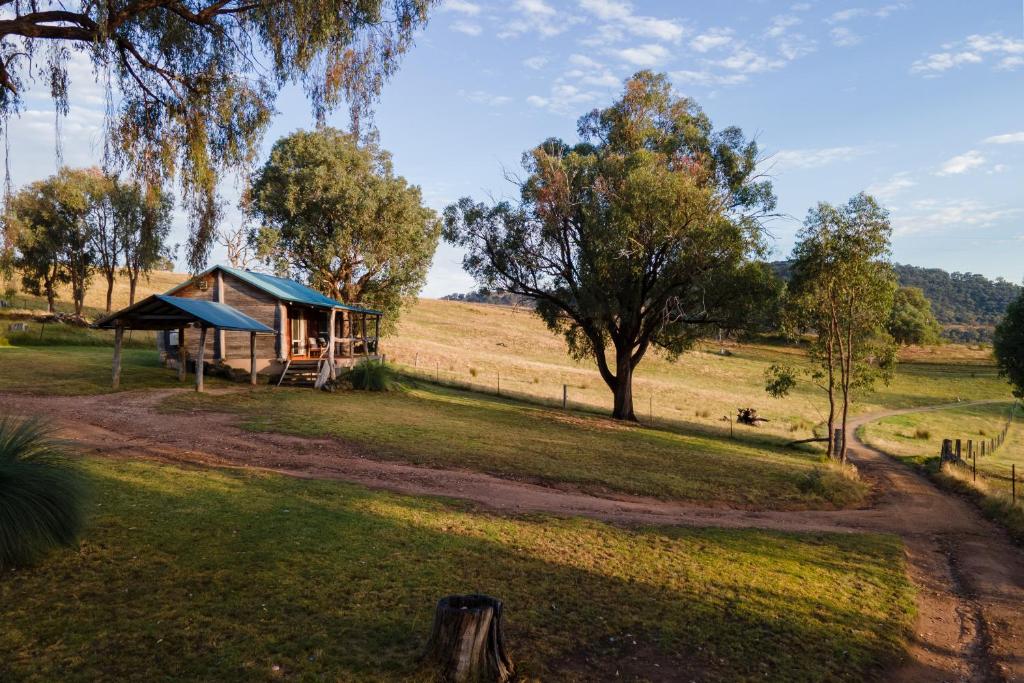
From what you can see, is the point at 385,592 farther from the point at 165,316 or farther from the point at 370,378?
the point at 370,378

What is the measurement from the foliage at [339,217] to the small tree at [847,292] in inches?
888

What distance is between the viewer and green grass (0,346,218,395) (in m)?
19.8

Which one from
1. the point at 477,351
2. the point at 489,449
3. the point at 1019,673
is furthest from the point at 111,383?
the point at 477,351

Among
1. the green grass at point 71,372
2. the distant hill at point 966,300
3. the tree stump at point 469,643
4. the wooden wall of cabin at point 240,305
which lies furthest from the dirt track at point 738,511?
the distant hill at point 966,300

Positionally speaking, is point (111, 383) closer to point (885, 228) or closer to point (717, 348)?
point (885, 228)

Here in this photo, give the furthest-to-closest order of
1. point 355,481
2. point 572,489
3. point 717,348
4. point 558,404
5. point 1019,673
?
point 717,348
point 558,404
point 572,489
point 355,481
point 1019,673

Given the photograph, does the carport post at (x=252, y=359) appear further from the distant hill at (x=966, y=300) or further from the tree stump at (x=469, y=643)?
the distant hill at (x=966, y=300)

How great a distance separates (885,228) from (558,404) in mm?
16465

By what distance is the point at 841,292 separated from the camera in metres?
21.7

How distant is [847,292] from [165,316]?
2459 centimetres

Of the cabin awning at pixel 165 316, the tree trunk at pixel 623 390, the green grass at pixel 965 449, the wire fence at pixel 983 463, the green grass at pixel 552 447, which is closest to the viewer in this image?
the green grass at pixel 552 447

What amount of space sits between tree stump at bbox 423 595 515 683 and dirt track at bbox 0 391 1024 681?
4.45 metres

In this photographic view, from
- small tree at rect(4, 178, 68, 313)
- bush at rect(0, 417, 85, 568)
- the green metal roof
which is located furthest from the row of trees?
bush at rect(0, 417, 85, 568)

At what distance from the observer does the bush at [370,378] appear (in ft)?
87.3
